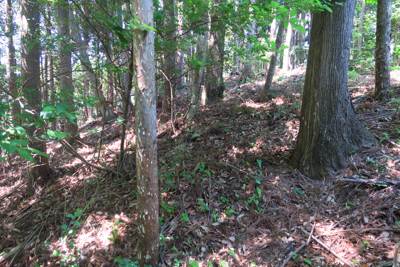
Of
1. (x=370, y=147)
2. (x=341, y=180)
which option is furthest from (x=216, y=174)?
(x=370, y=147)

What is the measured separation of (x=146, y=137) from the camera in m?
2.22

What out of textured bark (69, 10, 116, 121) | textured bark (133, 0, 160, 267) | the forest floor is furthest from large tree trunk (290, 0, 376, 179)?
textured bark (69, 10, 116, 121)

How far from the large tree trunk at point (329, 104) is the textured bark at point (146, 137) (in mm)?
3051

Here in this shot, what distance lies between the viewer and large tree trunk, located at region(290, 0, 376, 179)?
139 inches

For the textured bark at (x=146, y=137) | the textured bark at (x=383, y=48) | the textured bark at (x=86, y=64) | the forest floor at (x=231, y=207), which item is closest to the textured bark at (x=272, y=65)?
the forest floor at (x=231, y=207)

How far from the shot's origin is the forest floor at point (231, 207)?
8.95ft

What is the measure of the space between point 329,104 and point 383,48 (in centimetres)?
317

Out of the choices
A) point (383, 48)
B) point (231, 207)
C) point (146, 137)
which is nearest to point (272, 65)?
point (383, 48)

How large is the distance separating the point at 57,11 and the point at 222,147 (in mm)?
6751

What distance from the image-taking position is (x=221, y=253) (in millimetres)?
2844

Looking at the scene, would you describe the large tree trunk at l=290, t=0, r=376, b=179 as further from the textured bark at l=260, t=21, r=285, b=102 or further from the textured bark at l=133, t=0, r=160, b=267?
the textured bark at l=133, t=0, r=160, b=267

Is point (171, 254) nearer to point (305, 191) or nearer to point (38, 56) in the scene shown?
point (305, 191)

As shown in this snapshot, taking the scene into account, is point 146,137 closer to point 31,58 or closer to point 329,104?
point 329,104

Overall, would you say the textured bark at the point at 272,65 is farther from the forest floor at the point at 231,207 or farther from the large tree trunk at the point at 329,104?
the large tree trunk at the point at 329,104
